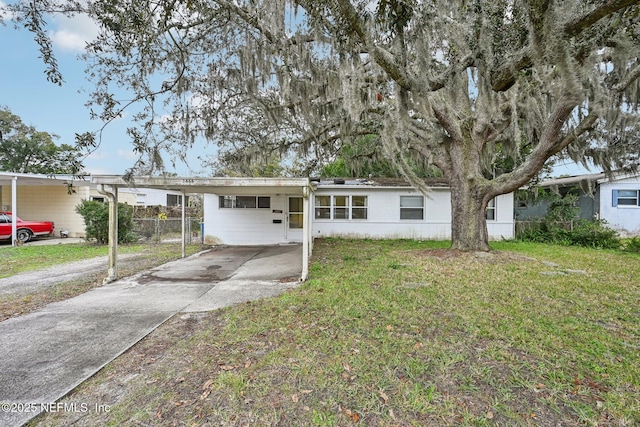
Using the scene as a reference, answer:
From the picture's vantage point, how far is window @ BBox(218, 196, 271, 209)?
463 inches

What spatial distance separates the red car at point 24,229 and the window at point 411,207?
15.7m

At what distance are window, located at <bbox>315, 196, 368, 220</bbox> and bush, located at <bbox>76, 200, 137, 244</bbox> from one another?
771cm

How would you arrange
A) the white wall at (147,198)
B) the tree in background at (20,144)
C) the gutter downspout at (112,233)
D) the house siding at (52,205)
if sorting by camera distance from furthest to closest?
the tree in background at (20,144) → the white wall at (147,198) → the house siding at (52,205) → the gutter downspout at (112,233)

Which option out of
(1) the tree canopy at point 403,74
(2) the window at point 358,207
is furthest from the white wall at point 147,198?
(2) the window at point 358,207

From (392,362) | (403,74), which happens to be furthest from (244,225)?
(392,362)

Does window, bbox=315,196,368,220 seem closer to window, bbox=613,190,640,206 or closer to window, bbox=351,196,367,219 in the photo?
window, bbox=351,196,367,219

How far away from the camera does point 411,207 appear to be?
12.4 metres

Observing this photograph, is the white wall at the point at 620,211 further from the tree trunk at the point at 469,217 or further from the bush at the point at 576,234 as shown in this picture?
the tree trunk at the point at 469,217

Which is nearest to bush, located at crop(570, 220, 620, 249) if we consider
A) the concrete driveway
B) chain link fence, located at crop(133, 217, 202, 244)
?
the concrete driveway

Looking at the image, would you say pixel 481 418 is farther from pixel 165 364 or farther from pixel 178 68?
pixel 178 68

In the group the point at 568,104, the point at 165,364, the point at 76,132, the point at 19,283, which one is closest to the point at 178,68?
the point at 76,132

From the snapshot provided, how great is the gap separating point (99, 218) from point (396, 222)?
11.7m

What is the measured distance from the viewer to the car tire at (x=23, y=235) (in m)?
12.1

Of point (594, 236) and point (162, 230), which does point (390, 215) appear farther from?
point (162, 230)
